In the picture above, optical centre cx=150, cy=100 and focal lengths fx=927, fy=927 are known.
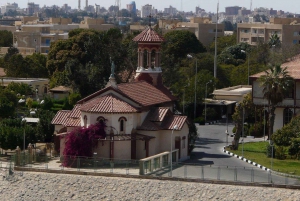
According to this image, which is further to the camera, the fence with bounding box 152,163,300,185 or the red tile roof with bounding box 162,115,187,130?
the red tile roof with bounding box 162,115,187,130

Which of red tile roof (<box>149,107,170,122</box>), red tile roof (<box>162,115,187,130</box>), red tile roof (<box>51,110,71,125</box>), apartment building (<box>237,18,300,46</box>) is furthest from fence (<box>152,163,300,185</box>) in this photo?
apartment building (<box>237,18,300,46</box>)

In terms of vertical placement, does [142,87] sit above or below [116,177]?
above

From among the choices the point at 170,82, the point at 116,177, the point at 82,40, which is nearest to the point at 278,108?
the point at 170,82

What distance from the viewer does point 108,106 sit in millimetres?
49594

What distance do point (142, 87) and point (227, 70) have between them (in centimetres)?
4012

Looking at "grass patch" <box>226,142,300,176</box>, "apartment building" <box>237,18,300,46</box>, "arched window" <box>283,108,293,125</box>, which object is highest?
"apartment building" <box>237,18,300,46</box>

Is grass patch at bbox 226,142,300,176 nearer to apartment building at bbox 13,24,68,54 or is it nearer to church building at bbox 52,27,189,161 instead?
church building at bbox 52,27,189,161

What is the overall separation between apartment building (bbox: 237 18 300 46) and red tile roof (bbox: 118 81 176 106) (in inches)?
2789

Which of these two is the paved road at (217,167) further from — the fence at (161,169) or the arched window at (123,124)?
the arched window at (123,124)

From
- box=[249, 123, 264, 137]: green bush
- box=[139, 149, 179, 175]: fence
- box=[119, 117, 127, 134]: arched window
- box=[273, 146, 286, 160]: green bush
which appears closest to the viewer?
box=[139, 149, 179, 175]: fence

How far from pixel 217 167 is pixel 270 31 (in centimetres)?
9174

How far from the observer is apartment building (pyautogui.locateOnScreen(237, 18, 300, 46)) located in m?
131

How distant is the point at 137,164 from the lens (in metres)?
46.8

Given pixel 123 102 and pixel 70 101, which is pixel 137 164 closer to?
pixel 123 102
